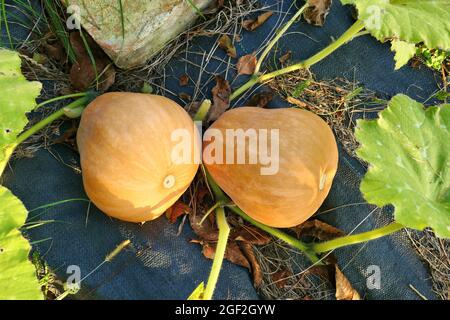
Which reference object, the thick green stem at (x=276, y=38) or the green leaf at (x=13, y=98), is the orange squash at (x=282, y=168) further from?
the green leaf at (x=13, y=98)

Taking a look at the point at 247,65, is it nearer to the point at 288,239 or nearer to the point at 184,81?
the point at 184,81

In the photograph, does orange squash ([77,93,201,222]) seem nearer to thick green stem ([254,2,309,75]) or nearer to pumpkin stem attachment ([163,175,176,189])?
pumpkin stem attachment ([163,175,176,189])

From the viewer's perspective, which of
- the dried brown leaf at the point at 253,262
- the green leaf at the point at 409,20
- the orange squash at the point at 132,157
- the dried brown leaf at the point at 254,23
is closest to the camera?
the green leaf at the point at 409,20

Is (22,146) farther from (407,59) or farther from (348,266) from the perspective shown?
(407,59)

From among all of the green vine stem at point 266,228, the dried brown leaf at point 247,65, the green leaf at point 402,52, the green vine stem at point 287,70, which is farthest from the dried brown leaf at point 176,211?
the green leaf at point 402,52
